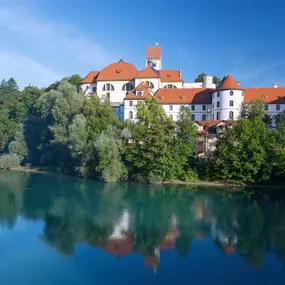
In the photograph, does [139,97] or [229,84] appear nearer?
[229,84]

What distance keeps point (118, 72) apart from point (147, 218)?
1308 inches

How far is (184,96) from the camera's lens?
155 feet

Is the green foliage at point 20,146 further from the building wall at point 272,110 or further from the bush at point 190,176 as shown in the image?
the building wall at point 272,110

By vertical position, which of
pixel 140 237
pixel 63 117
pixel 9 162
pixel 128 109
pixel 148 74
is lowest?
pixel 140 237

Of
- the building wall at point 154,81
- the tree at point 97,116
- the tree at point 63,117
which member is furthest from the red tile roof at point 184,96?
the tree at point 63,117

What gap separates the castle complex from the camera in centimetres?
4309

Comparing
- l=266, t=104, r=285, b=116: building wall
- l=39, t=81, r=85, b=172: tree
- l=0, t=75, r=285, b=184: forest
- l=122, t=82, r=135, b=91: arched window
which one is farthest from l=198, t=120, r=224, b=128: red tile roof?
l=39, t=81, r=85, b=172: tree

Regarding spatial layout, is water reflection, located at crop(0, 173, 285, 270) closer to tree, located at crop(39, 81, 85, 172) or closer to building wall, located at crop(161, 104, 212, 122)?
tree, located at crop(39, 81, 85, 172)

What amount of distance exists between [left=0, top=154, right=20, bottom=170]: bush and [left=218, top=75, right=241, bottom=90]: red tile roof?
89.9 ft

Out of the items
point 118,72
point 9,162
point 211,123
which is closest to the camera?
point 211,123

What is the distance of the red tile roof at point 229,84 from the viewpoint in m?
43.1

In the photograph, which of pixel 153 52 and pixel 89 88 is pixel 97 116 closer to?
pixel 89 88

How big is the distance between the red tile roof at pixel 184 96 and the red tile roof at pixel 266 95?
468cm

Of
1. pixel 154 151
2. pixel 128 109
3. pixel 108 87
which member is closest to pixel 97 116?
pixel 128 109
